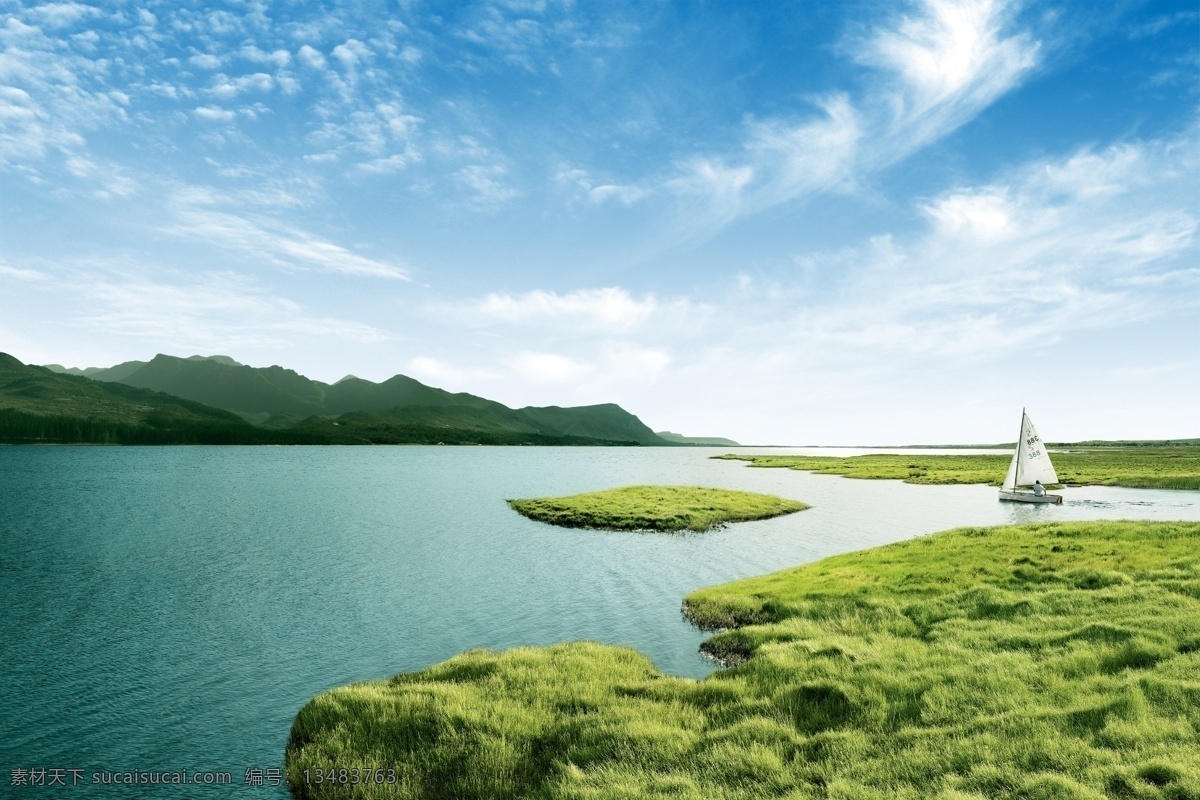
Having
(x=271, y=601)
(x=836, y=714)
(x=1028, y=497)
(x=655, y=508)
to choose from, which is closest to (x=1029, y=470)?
(x=1028, y=497)

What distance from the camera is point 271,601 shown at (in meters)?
33.6

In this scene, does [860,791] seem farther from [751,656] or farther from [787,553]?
[787,553]

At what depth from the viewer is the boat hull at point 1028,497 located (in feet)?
267

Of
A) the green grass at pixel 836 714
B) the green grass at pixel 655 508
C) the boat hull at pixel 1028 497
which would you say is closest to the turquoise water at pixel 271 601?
the boat hull at pixel 1028 497

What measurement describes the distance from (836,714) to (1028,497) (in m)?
86.0

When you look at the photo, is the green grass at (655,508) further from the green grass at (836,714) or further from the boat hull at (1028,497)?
the green grass at (836,714)

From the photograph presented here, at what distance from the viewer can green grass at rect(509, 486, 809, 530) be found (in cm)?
6450

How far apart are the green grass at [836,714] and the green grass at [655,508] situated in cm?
3741

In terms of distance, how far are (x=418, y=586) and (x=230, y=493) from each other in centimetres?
7421

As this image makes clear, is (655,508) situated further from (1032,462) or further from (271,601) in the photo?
(1032,462)

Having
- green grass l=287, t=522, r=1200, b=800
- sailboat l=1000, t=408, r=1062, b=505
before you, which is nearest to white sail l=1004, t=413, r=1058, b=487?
sailboat l=1000, t=408, r=1062, b=505

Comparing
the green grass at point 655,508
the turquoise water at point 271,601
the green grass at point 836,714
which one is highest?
the green grass at point 836,714

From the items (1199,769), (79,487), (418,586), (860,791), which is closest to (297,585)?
(418,586)

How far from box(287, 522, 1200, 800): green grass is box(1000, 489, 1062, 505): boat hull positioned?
2522 inches
